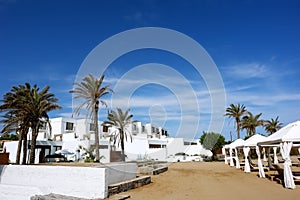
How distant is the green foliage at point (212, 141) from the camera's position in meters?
43.3

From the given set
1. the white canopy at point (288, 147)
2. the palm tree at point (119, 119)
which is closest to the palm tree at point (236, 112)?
the palm tree at point (119, 119)

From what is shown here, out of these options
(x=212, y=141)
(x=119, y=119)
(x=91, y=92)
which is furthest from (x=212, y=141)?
(x=91, y=92)

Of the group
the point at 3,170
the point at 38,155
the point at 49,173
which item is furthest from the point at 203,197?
the point at 38,155

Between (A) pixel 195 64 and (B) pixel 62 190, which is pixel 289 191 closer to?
(B) pixel 62 190

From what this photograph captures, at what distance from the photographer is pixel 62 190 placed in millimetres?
10164

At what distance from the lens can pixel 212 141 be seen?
4397cm

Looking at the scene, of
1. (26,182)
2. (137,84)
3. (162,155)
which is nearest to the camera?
(26,182)

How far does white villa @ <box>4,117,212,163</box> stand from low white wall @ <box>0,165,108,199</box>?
67.7 feet

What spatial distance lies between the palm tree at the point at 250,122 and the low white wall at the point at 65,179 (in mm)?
37709

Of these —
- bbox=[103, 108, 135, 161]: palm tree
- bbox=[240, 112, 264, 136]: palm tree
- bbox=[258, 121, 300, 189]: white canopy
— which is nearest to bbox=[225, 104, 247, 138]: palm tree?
bbox=[240, 112, 264, 136]: palm tree

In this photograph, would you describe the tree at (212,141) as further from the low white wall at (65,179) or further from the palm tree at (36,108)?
the low white wall at (65,179)

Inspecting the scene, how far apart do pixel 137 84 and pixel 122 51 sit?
15.7ft

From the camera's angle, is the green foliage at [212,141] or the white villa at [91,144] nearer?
the white villa at [91,144]

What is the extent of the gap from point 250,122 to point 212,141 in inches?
280
